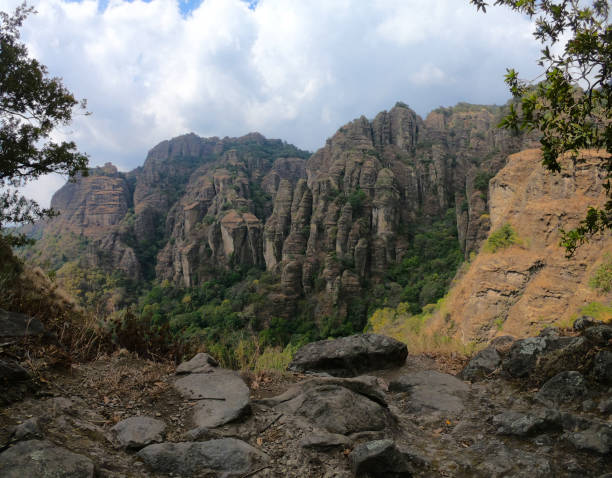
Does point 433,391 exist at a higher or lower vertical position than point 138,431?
lower

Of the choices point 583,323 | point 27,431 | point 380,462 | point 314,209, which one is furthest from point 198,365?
point 314,209

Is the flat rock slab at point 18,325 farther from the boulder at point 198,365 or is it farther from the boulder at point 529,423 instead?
the boulder at point 529,423

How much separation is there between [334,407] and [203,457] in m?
1.52

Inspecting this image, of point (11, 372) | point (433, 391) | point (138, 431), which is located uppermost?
point (11, 372)

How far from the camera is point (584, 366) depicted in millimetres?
4238

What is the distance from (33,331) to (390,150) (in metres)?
83.3

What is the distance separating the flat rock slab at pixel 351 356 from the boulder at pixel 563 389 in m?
2.93

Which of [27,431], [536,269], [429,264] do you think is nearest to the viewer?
[27,431]

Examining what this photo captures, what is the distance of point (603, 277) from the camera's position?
38.6 ft

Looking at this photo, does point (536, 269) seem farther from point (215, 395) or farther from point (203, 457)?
point (203, 457)

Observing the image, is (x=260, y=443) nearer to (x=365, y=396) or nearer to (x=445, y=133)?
(x=365, y=396)

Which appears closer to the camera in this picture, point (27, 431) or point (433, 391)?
point (27, 431)

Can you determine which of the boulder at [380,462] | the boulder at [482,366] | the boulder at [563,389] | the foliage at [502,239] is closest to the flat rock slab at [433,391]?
the boulder at [482,366]

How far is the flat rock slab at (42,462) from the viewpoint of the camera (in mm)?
2189
